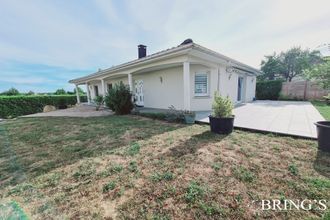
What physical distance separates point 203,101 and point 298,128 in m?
4.35

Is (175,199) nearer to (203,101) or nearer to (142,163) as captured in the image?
(142,163)

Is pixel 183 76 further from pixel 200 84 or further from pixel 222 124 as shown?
pixel 222 124

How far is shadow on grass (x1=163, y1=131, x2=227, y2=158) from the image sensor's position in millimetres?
3188

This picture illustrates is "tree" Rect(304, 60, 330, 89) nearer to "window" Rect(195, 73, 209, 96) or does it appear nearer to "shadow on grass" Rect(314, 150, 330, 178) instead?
"shadow on grass" Rect(314, 150, 330, 178)

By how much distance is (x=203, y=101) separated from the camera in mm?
8211

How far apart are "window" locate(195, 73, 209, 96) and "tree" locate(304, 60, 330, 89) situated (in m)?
5.08

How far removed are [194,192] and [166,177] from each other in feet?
1.71

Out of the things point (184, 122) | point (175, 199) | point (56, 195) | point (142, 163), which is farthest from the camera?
point (184, 122)

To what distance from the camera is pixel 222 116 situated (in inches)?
167

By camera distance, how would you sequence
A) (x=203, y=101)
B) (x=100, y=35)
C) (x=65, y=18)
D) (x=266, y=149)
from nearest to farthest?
1. (x=266, y=149)
2. (x=65, y=18)
3. (x=203, y=101)
4. (x=100, y=35)

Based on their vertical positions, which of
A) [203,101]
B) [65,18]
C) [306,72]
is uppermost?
[65,18]

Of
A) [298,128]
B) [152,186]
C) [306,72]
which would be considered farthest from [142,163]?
[298,128]

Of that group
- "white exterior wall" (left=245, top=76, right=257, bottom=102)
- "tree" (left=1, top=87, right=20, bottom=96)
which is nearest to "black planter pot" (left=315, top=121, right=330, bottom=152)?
"white exterior wall" (left=245, top=76, right=257, bottom=102)

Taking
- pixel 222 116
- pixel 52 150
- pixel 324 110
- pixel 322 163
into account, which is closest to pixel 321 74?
pixel 322 163
